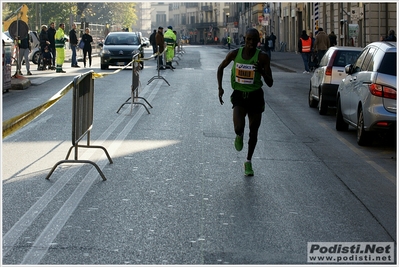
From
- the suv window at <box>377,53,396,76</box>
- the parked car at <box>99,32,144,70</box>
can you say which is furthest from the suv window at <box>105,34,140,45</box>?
the suv window at <box>377,53,396,76</box>

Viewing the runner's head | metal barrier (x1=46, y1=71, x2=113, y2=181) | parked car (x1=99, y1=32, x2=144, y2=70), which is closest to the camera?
metal barrier (x1=46, y1=71, x2=113, y2=181)

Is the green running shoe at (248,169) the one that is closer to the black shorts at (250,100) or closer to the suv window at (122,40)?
the black shorts at (250,100)

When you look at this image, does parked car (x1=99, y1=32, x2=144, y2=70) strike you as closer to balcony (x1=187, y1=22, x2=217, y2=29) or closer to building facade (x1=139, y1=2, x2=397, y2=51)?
building facade (x1=139, y1=2, x2=397, y2=51)

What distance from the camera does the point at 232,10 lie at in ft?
479

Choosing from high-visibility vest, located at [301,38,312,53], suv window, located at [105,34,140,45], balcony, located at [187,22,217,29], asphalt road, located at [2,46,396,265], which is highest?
balcony, located at [187,22,217,29]

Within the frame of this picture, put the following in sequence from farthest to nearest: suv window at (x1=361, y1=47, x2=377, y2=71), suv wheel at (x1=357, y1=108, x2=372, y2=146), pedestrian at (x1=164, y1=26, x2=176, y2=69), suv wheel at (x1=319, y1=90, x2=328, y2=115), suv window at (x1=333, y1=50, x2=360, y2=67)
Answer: pedestrian at (x1=164, y1=26, x2=176, y2=69)
suv window at (x1=333, y1=50, x2=360, y2=67)
suv wheel at (x1=319, y1=90, x2=328, y2=115)
suv window at (x1=361, y1=47, x2=377, y2=71)
suv wheel at (x1=357, y1=108, x2=372, y2=146)

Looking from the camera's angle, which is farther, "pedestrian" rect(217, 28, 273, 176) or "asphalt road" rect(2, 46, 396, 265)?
"pedestrian" rect(217, 28, 273, 176)

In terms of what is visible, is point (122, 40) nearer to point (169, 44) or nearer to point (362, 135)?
point (169, 44)

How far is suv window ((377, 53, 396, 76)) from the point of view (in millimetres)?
12758

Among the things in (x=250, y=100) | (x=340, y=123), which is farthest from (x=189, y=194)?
(x=340, y=123)

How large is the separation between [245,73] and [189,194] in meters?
1.91

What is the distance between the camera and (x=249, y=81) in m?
10.0

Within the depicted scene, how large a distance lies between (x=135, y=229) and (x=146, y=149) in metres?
5.08

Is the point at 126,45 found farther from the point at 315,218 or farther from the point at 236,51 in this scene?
the point at 315,218
